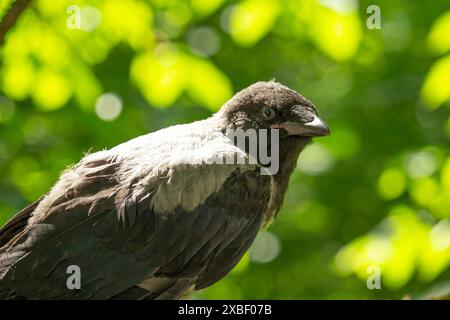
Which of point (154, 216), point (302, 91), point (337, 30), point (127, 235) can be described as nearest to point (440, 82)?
point (337, 30)

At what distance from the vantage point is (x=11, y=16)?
3.66 metres

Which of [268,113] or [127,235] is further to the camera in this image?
[268,113]

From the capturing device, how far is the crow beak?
15.0 feet

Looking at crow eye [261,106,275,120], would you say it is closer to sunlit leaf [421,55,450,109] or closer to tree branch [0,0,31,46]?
sunlit leaf [421,55,450,109]

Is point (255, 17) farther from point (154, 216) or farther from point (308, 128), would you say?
point (154, 216)

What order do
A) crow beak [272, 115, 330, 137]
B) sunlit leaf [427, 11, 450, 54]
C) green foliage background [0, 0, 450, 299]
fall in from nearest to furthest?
crow beak [272, 115, 330, 137] → sunlit leaf [427, 11, 450, 54] → green foliage background [0, 0, 450, 299]

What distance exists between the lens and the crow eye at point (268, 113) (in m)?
4.66

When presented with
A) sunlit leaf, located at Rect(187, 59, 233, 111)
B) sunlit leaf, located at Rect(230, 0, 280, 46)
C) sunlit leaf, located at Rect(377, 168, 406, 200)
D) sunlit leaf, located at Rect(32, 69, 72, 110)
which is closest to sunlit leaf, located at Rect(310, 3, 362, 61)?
sunlit leaf, located at Rect(230, 0, 280, 46)

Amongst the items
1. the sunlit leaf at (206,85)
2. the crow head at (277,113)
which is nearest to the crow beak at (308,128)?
the crow head at (277,113)

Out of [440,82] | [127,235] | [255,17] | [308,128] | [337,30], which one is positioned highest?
[255,17]

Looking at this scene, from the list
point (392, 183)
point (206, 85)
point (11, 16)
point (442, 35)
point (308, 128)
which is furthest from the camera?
point (392, 183)

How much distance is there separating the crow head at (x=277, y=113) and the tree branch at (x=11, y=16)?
1.44 metres

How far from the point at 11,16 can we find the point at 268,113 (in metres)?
1.57

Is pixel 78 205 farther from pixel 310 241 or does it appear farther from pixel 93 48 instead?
pixel 310 241
